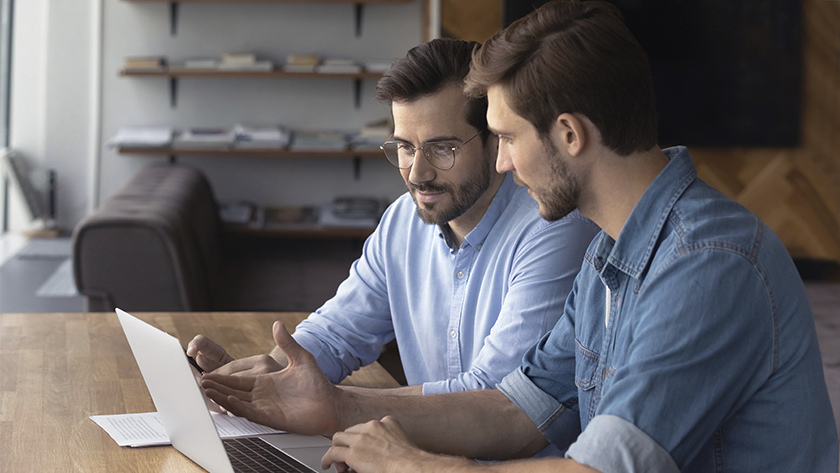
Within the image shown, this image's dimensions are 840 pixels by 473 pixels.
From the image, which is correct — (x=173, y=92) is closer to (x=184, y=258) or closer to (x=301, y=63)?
(x=301, y=63)


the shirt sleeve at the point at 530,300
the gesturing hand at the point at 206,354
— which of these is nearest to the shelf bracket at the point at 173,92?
the gesturing hand at the point at 206,354

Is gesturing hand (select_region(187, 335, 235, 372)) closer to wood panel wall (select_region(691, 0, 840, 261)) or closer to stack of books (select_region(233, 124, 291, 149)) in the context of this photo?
stack of books (select_region(233, 124, 291, 149))

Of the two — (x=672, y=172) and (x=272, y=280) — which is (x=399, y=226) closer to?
(x=672, y=172)

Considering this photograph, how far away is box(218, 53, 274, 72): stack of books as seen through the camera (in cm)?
420

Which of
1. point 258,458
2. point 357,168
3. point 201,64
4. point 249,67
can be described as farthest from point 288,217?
point 258,458

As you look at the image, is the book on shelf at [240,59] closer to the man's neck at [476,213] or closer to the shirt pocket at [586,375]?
the man's neck at [476,213]

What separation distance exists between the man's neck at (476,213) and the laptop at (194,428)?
564 millimetres

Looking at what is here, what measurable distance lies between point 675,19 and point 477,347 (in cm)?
362

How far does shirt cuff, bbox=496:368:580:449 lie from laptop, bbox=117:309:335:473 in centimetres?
30

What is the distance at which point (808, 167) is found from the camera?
15.5 ft

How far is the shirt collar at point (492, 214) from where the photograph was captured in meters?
1.55

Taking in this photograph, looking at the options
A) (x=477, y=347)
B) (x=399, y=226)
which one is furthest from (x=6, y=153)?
(x=477, y=347)

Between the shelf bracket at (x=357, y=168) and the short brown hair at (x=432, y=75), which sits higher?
the short brown hair at (x=432, y=75)

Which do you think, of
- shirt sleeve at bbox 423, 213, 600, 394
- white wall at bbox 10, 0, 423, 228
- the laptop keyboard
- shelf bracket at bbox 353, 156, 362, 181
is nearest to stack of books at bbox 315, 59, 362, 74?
white wall at bbox 10, 0, 423, 228
